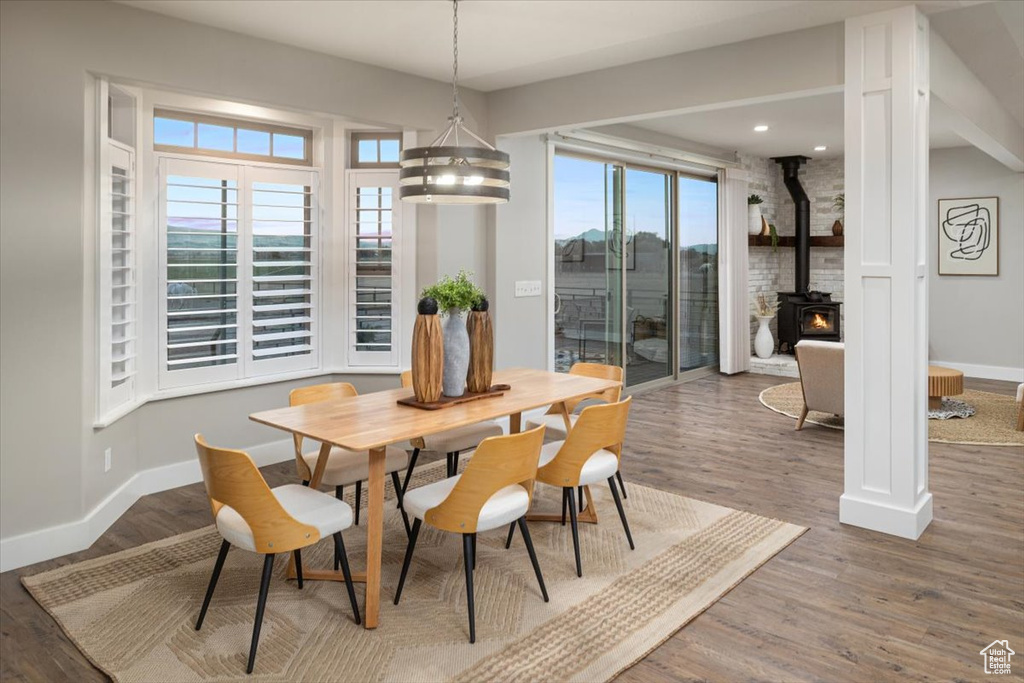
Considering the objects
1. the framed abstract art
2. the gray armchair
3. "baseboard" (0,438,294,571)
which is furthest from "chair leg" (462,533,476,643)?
the framed abstract art

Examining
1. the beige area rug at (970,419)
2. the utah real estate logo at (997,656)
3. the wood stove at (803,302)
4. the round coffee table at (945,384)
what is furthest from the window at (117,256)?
the wood stove at (803,302)

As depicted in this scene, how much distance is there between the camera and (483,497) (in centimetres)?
255

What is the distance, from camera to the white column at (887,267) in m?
3.39

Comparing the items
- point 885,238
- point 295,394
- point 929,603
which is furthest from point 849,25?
point 295,394

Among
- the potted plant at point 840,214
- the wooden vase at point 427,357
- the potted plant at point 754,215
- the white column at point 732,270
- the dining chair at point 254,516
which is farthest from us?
the potted plant at point 840,214

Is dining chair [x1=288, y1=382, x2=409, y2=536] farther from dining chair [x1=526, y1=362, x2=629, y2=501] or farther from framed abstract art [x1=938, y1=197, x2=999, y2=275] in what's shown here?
framed abstract art [x1=938, y1=197, x2=999, y2=275]

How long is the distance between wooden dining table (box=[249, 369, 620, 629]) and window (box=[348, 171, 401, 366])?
1539 mm

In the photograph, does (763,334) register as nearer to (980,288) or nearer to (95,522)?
(980,288)

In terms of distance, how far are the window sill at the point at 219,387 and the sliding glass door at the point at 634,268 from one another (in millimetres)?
1923

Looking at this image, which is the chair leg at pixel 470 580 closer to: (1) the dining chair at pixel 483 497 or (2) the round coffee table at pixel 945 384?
(1) the dining chair at pixel 483 497

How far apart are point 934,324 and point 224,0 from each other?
8.67 metres

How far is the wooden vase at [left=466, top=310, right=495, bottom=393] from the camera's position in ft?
11.1

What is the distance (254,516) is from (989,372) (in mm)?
8867

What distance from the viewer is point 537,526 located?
363 centimetres
